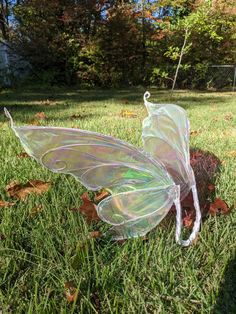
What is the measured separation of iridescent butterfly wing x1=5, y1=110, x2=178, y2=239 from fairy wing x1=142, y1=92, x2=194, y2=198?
0.07 metres

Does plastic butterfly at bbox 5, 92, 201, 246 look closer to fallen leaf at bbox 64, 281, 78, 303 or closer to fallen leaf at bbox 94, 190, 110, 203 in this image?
fallen leaf at bbox 64, 281, 78, 303

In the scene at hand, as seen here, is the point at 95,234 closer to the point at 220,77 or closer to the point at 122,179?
the point at 122,179

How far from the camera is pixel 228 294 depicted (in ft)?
4.07

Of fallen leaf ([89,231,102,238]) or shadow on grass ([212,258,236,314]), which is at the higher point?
fallen leaf ([89,231,102,238])

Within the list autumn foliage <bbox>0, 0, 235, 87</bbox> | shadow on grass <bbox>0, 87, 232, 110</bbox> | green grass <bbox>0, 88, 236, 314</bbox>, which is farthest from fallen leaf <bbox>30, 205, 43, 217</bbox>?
autumn foliage <bbox>0, 0, 235, 87</bbox>

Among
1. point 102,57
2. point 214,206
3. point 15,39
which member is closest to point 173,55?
point 102,57

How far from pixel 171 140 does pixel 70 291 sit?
0.62 meters

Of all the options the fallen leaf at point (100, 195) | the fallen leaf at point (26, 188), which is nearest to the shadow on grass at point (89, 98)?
the fallen leaf at point (26, 188)

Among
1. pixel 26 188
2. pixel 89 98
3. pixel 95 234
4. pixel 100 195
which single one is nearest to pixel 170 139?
pixel 95 234

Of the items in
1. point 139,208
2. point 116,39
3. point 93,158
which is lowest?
point 139,208

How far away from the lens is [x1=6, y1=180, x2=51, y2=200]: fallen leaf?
1.89 m

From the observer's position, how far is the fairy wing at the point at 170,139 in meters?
1.42

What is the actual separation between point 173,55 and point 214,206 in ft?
45.7

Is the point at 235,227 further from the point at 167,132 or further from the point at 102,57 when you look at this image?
the point at 102,57
